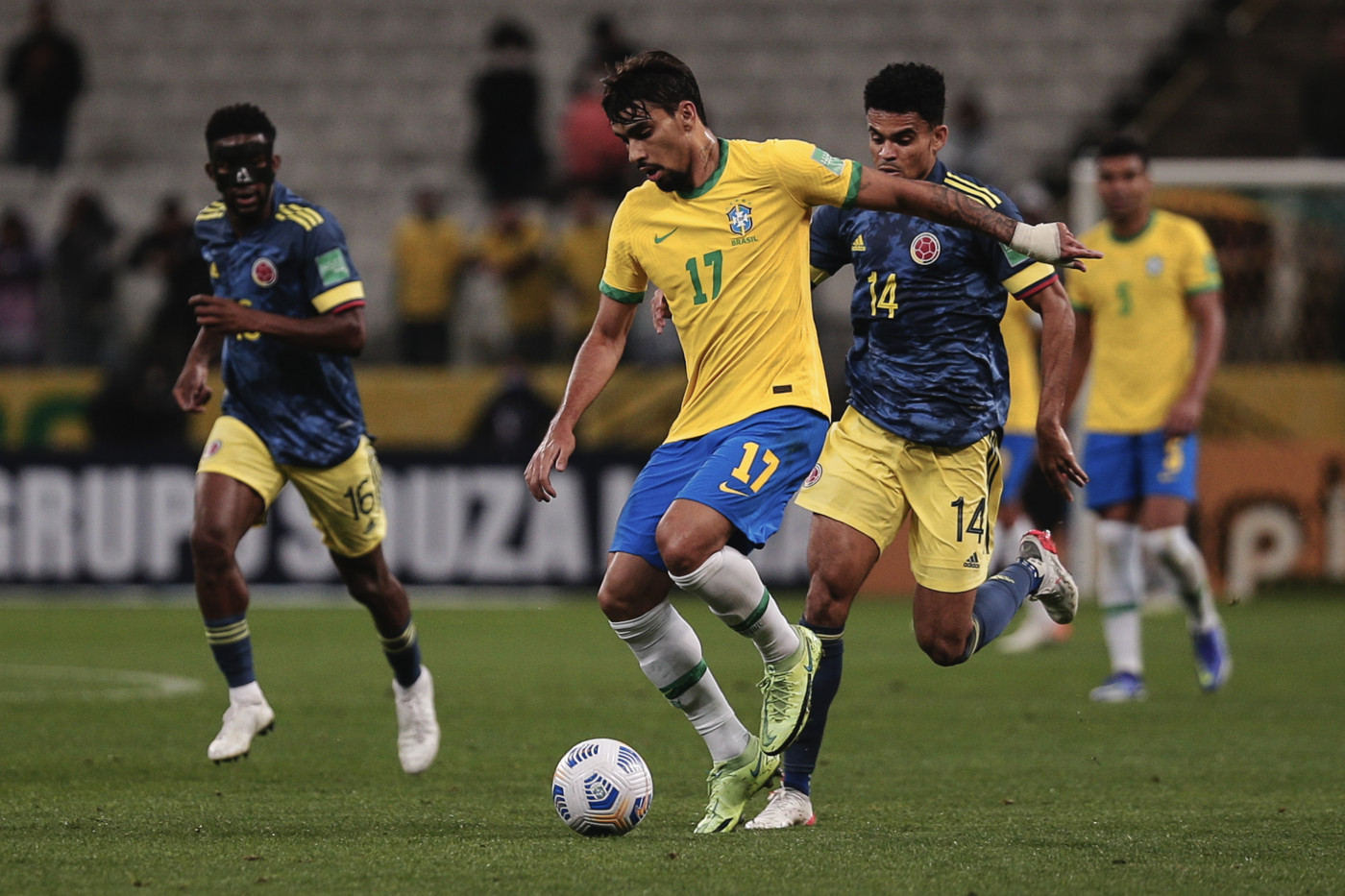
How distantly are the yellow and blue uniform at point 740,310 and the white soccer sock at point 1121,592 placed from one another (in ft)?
13.8

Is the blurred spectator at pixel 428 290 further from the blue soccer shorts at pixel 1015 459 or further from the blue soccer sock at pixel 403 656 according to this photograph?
the blue soccer sock at pixel 403 656

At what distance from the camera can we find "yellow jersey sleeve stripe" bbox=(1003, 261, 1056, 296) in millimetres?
6301

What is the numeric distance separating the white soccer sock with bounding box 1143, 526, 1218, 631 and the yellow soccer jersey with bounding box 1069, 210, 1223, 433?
563 mm

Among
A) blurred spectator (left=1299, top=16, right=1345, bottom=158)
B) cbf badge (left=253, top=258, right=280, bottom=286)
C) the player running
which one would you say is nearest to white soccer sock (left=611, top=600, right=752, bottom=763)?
the player running

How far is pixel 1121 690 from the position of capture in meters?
9.60

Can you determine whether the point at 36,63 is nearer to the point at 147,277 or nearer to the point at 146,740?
the point at 147,277

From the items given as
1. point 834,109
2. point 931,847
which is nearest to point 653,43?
point 834,109

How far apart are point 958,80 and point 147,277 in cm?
889

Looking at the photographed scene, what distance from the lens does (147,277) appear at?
55.6 feet

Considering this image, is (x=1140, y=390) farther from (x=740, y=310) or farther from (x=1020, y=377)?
(x=740, y=310)

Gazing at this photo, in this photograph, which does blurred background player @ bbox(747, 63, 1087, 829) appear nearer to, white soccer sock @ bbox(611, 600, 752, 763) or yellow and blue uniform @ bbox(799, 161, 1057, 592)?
yellow and blue uniform @ bbox(799, 161, 1057, 592)

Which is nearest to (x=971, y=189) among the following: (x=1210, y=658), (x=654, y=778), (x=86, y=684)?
(x=654, y=778)

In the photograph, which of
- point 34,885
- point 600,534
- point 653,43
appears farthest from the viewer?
point 653,43

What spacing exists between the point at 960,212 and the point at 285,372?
2912 millimetres
